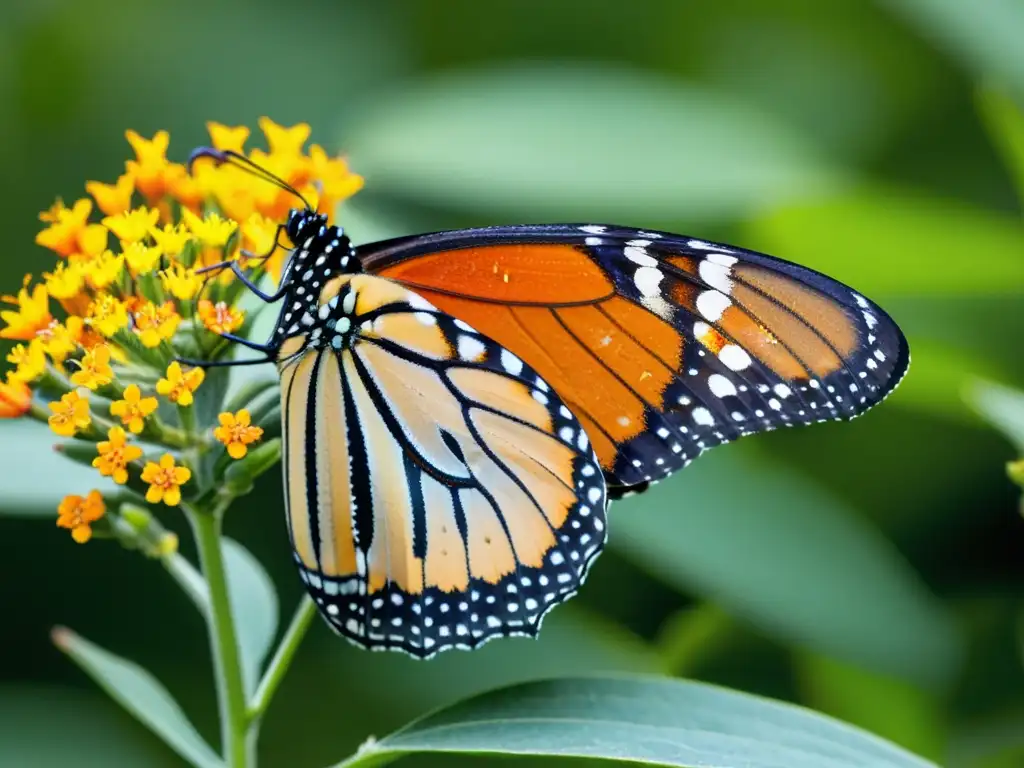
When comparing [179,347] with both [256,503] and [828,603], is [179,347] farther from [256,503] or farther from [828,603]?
[828,603]

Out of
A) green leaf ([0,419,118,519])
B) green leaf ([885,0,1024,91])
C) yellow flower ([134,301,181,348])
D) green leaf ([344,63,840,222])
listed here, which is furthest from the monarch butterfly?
green leaf ([885,0,1024,91])

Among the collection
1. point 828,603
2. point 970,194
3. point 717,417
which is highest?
point 970,194

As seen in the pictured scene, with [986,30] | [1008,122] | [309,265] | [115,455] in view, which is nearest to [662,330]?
[309,265]

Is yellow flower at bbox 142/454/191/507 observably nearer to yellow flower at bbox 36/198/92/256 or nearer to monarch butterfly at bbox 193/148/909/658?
monarch butterfly at bbox 193/148/909/658

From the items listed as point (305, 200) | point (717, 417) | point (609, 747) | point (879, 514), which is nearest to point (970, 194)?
point (879, 514)

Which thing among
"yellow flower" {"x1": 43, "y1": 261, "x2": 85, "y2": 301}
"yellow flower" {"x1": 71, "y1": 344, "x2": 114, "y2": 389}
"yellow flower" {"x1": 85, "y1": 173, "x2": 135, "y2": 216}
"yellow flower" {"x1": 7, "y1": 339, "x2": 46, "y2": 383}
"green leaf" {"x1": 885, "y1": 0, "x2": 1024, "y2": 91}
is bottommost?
"yellow flower" {"x1": 71, "y1": 344, "x2": 114, "y2": 389}

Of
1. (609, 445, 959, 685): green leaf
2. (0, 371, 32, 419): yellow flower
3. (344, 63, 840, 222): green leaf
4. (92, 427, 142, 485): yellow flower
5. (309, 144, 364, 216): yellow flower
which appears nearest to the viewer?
(92, 427, 142, 485): yellow flower

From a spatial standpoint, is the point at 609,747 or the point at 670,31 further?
the point at 670,31

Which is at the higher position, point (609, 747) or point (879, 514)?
point (879, 514)
